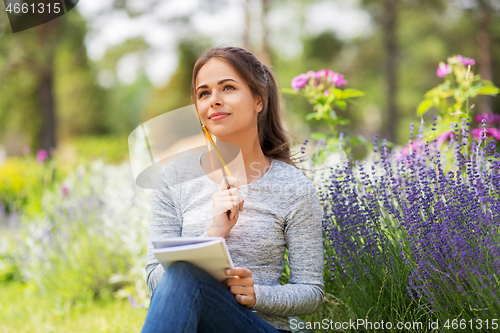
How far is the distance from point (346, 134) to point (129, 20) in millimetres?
9852

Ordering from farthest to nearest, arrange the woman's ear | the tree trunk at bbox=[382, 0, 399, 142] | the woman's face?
the tree trunk at bbox=[382, 0, 399, 142] → the woman's ear → the woman's face

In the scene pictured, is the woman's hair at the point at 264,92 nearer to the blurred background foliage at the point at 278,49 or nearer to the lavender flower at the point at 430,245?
the lavender flower at the point at 430,245

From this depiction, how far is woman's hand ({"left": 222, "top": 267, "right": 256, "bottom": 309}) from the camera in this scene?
143cm

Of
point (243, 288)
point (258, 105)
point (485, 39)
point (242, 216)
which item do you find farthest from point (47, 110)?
point (485, 39)

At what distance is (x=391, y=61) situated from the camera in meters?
13.2

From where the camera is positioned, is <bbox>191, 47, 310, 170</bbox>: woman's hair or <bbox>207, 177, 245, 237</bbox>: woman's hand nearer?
<bbox>207, 177, 245, 237</bbox>: woman's hand

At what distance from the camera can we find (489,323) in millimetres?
1289

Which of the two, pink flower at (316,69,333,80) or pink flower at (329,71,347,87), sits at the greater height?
pink flower at (316,69,333,80)

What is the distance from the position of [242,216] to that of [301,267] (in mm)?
290

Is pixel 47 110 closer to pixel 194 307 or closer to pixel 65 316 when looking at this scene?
pixel 65 316

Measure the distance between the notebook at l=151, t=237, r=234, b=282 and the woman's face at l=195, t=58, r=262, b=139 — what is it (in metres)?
0.51

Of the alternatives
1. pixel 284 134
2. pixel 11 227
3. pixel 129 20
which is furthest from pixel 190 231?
pixel 129 20

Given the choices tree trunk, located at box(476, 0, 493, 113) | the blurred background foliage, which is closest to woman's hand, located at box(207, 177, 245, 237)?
the blurred background foliage

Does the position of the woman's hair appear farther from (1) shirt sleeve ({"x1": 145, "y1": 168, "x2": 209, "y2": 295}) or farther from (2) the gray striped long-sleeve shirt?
(1) shirt sleeve ({"x1": 145, "y1": 168, "x2": 209, "y2": 295})
